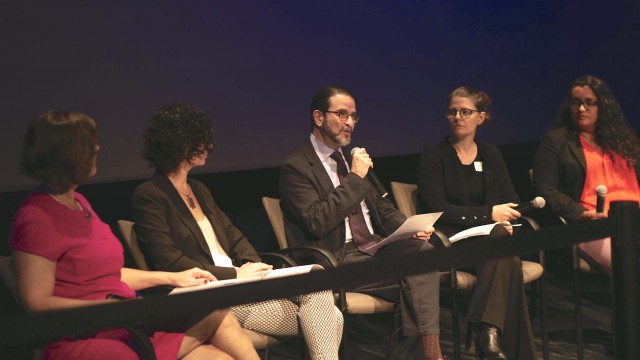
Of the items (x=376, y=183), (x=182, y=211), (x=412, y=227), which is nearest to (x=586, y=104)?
(x=376, y=183)

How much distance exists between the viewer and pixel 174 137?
124 inches

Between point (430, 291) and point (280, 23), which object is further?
point (280, 23)

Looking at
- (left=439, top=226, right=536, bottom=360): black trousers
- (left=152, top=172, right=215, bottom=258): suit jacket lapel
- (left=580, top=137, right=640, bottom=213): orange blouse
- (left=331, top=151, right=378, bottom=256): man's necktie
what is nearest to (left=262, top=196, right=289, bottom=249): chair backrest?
(left=331, top=151, right=378, bottom=256): man's necktie

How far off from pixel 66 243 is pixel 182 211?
881mm

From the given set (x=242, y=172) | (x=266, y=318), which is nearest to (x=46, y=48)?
(x=242, y=172)

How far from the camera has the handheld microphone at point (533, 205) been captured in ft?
11.7

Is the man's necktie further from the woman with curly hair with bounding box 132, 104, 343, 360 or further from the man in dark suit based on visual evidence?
the woman with curly hair with bounding box 132, 104, 343, 360

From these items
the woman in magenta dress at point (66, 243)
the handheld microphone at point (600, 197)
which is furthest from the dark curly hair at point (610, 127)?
the woman in magenta dress at point (66, 243)

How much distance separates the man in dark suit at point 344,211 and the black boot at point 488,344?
262mm

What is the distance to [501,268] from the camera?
3.58 metres

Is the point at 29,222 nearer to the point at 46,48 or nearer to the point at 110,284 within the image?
the point at 110,284

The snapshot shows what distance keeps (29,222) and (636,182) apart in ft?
10.4

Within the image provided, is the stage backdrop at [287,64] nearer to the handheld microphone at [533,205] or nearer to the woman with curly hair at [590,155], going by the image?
the woman with curly hair at [590,155]

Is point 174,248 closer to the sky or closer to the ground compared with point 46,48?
closer to the ground
